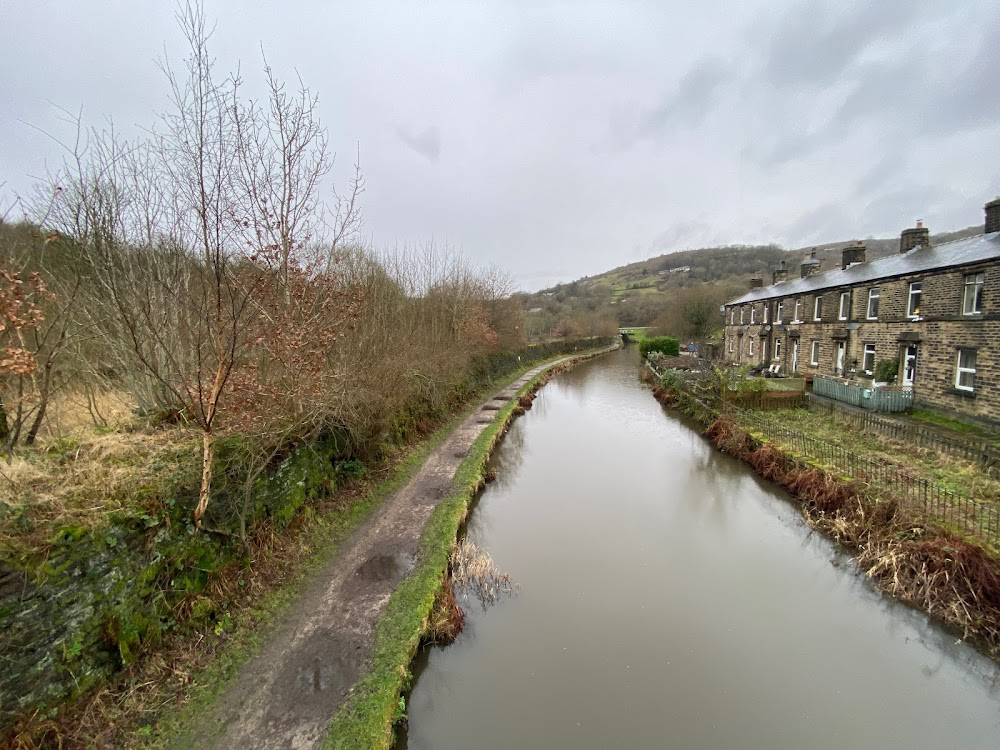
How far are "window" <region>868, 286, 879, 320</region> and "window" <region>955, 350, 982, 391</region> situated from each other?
171 inches

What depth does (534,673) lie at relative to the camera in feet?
17.9

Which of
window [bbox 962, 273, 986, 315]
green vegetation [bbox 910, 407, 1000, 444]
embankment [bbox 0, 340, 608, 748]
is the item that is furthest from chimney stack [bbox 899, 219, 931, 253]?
embankment [bbox 0, 340, 608, 748]

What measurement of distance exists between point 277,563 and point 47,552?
3092 millimetres

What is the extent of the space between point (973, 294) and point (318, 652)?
18584 millimetres

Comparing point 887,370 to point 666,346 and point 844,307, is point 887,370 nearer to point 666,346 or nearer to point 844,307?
point 844,307

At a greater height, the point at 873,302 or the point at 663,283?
the point at 663,283

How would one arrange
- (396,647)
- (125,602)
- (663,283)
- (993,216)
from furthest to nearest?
(663,283) → (993,216) → (396,647) → (125,602)

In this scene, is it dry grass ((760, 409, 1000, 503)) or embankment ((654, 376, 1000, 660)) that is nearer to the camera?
embankment ((654, 376, 1000, 660))

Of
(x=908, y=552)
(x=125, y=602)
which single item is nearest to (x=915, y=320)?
(x=908, y=552)

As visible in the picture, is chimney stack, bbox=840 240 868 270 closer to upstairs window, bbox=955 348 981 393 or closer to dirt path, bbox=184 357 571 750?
upstairs window, bbox=955 348 981 393

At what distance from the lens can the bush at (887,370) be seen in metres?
15.4

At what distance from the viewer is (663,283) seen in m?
102

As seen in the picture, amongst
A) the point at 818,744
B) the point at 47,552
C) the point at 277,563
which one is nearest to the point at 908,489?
the point at 818,744

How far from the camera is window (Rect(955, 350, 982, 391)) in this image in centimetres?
1243
